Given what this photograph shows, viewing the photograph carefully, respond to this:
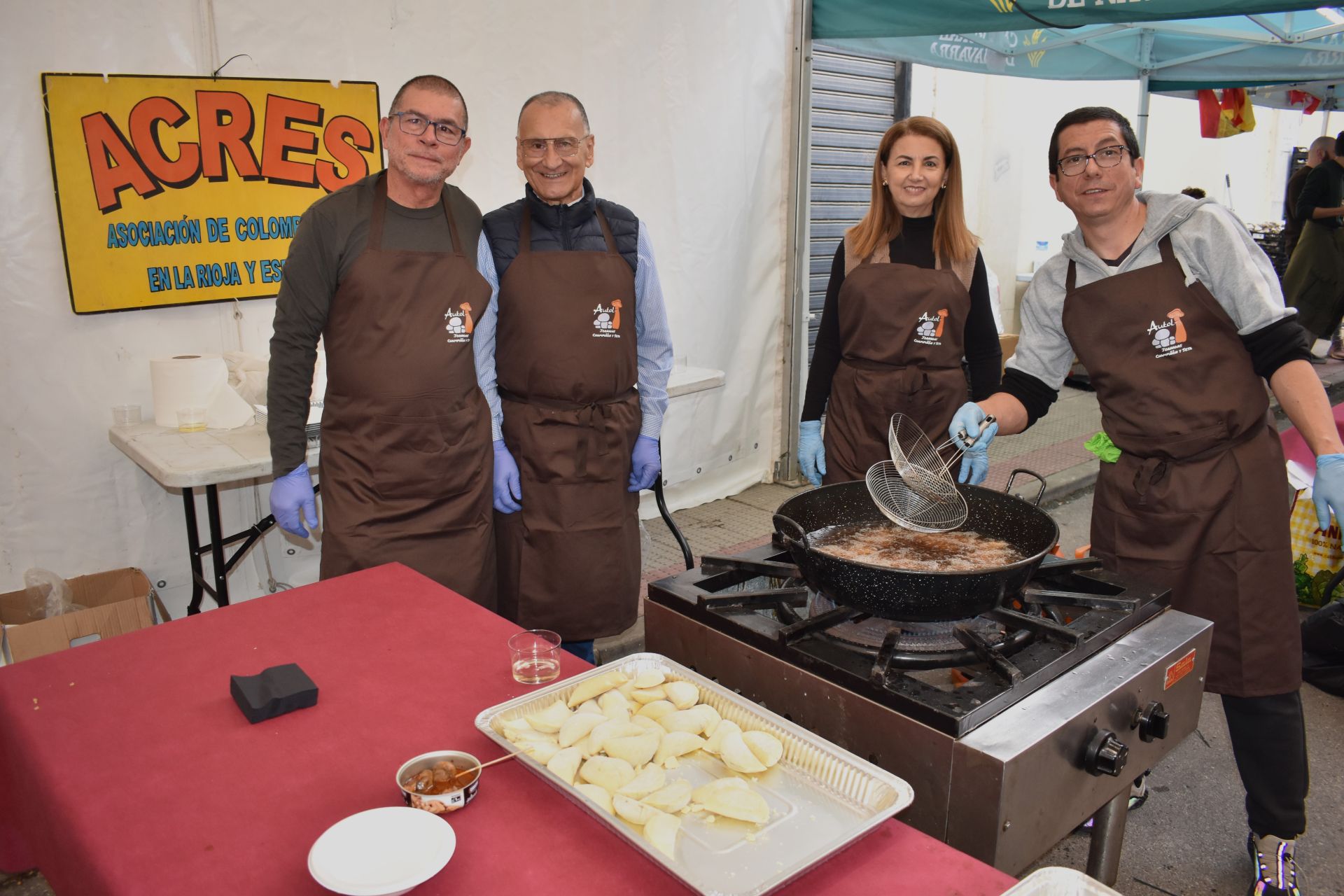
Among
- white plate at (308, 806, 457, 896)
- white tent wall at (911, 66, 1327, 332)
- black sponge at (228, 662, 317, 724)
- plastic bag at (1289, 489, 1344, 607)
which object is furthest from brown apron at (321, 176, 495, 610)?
white tent wall at (911, 66, 1327, 332)

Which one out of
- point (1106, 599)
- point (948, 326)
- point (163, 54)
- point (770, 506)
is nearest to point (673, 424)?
point (770, 506)

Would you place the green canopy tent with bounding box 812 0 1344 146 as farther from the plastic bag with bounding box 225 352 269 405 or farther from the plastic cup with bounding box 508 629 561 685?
the plastic cup with bounding box 508 629 561 685

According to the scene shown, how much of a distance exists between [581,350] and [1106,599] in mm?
1602

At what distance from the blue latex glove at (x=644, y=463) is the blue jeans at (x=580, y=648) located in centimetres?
53

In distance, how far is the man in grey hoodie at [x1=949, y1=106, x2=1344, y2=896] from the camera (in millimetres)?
2266

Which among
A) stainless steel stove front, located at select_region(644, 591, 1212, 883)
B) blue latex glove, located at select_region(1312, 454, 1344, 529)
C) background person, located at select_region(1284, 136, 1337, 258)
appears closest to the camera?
stainless steel stove front, located at select_region(644, 591, 1212, 883)

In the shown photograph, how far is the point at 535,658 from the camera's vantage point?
163 cm

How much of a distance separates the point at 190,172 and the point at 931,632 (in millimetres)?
2922

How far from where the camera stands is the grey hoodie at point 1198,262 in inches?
86.4

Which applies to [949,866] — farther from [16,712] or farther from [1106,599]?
[16,712]

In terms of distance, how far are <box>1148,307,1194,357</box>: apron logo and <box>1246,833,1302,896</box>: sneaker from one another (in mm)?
1202

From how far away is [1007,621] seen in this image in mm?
1691

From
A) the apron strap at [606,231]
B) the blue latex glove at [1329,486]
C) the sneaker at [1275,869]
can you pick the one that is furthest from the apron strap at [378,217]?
the sneaker at [1275,869]

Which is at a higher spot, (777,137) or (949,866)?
(777,137)
